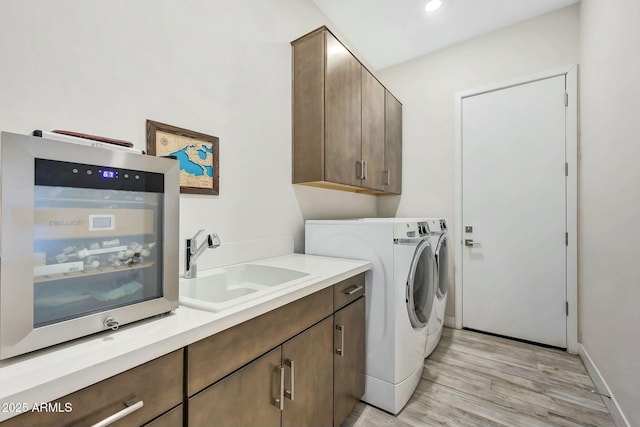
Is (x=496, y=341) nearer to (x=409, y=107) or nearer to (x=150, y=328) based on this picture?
(x=409, y=107)

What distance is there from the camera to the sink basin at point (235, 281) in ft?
3.97

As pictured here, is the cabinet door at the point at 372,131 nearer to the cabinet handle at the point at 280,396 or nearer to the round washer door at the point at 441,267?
the round washer door at the point at 441,267

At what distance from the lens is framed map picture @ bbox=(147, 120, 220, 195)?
1.25 m

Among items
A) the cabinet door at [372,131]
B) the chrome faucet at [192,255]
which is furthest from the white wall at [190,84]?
the cabinet door at [372,131]

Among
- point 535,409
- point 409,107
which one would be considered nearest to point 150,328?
point 535,409

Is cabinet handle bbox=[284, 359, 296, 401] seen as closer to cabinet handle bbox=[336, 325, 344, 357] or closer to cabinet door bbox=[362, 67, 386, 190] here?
cabinet handle bbox=[336, 325, 344, 357]

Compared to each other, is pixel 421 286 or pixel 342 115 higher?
pixel 342 115

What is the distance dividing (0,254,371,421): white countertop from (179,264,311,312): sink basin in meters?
0.22

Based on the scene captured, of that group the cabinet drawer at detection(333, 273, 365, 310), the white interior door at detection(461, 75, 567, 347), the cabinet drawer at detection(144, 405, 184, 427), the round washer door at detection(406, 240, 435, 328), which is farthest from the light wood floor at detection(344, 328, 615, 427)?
the cabinet drawer at detection(144, 405, 184, 427)

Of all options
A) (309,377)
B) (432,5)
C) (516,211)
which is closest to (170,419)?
(309,377)

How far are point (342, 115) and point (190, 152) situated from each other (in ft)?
3.60

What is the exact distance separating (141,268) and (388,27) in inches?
108

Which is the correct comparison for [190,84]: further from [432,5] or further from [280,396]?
[432,5]

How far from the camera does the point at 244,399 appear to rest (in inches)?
34.4
